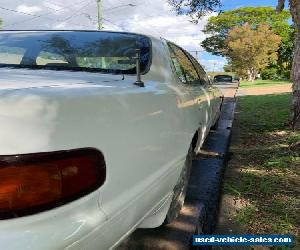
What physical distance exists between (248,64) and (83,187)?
54491mm

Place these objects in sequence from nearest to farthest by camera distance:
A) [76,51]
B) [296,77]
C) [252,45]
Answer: [76,51], [296,77], [252,45]

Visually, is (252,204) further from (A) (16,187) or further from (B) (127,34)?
(A) (16,187)

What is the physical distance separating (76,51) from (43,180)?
1778 millimetres

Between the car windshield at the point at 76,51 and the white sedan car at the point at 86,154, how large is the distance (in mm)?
21

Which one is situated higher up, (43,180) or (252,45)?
(252,45)

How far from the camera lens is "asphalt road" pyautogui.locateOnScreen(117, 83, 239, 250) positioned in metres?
3.01

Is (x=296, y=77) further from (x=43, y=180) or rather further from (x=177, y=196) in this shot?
(x=43, y=180)

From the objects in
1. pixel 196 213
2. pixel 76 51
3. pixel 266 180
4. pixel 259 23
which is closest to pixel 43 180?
pixel 76 51

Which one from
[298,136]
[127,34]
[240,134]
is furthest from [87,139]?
[240,134]

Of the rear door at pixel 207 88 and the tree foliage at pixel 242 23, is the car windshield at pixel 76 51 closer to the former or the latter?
the rear door at pixel 207 88

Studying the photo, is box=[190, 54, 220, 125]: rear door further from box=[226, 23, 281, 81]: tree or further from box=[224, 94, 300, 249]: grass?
box=[226, 23, 281, 81]: tree

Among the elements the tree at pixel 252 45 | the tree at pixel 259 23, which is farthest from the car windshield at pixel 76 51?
the tree at pixel 259 23

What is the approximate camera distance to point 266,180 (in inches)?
188

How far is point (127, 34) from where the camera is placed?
354 cm
